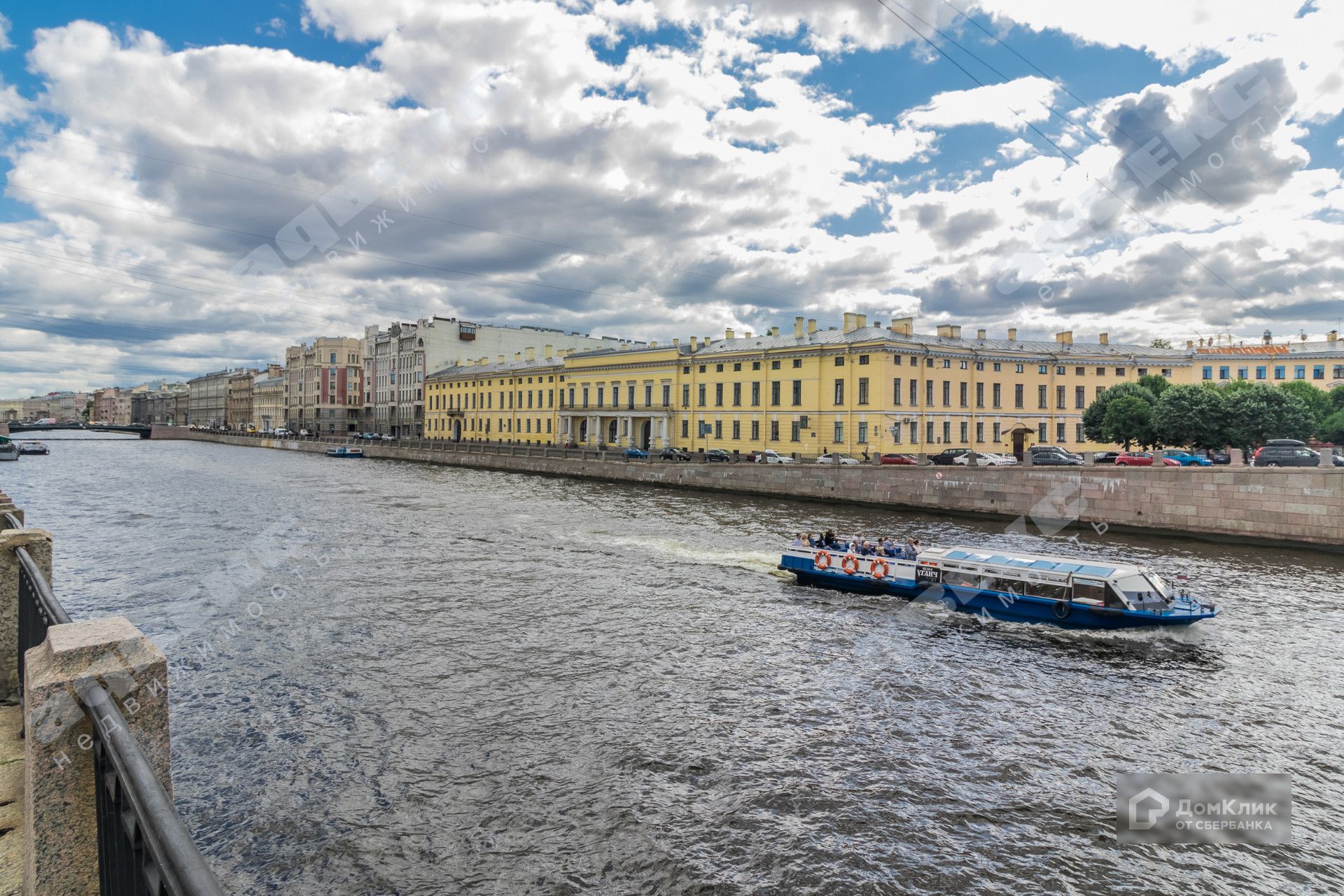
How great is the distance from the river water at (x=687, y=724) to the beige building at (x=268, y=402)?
123794mm

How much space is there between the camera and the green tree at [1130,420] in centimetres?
4597

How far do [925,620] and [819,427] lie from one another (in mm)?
33351

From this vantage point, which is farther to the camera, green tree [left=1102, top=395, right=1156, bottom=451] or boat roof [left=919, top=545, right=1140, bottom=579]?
green tree [left=1102, top=395, right=1156, bottom=451]

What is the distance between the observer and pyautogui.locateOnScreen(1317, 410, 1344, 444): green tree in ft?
169

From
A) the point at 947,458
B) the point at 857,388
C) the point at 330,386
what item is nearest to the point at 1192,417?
the point at 947,458

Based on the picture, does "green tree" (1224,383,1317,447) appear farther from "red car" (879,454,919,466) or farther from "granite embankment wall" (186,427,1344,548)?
"red car" (879,454,919,466)

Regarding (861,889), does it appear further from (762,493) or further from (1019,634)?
(762,493)

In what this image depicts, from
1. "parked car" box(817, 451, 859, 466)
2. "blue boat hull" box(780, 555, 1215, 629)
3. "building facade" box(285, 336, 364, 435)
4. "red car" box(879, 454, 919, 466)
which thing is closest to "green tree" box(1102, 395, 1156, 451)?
"red car" box(879, 454, 919, 466)

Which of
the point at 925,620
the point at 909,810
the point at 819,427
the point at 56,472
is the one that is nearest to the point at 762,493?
the point at 819,427

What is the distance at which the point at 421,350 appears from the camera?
9538cm

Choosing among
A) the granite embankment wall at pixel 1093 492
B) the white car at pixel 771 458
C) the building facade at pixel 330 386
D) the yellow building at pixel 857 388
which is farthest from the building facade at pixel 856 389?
the building facade at pixel 330 386

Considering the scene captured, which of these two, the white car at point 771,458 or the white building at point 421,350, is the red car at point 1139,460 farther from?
the white building at point 421,350

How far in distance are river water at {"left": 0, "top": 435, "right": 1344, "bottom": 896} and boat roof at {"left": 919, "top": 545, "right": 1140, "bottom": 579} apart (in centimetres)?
143

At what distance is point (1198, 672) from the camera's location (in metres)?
13.2
